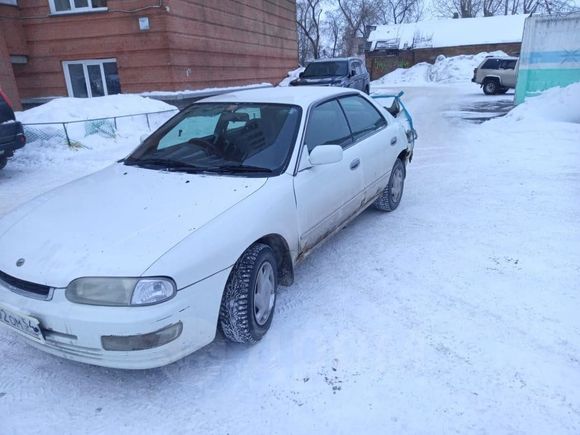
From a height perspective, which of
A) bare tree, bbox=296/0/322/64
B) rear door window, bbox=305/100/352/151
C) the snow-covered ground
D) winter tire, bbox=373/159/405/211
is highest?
bare tree, bbox=296/0/322/64

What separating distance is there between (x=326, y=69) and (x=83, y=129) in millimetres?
8889

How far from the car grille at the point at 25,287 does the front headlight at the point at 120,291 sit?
0.57 ft

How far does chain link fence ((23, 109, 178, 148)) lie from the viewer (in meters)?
8.41

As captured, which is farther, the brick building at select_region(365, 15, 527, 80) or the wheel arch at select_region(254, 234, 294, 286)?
the brick building at select_region(365, 15, 527, 80)

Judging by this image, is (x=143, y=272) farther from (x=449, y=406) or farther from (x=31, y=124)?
(x=31, y=124)

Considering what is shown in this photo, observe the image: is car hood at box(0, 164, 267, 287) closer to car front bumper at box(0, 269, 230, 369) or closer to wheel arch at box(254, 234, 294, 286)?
car front bumper at box(0, 269, 230, 369)

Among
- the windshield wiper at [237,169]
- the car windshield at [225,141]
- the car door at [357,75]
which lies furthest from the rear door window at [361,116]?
the car door at [357,75]

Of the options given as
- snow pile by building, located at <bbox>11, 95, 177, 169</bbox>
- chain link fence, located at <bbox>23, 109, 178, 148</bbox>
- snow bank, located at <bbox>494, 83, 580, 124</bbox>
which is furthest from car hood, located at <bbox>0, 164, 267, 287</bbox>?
snow bank, located at <bbox>494, 83, 580, 124</bbox>

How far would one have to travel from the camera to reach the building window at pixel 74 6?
11.6m

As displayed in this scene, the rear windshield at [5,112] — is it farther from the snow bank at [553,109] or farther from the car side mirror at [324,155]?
the snow bank at [553,109]

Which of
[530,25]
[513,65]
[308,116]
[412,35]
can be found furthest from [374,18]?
[308,116]

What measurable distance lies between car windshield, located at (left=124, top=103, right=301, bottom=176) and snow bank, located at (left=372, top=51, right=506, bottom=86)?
104 ft

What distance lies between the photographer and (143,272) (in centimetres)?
218

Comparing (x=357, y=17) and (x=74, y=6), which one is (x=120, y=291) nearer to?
(x=74, y=6)
